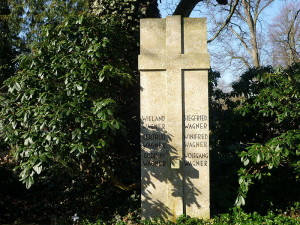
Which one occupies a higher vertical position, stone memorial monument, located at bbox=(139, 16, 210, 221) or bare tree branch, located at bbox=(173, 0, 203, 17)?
bare tree branch, located at bbox=(173, 0, 203, 17)

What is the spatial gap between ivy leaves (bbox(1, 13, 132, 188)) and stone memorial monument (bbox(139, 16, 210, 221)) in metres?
Answer: 0.49

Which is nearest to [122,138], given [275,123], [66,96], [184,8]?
[66,96]

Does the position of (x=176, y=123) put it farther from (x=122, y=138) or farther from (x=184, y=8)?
(x=184, y=8)

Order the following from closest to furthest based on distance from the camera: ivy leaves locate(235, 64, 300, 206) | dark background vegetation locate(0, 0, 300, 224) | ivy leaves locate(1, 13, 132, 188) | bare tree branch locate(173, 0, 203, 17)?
ivy leaves locate(1, 13, 132, 188) < ivy leaves locate(235, 64, 300, 206) < dark background vegetation locate(0, 0, 300, 224) < bare tree branch locate(173, 0, 203, 17)

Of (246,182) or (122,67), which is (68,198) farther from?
(246,182)

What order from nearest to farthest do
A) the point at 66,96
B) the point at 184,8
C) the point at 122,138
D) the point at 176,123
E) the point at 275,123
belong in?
the point at 66,96, the point at 176,123, the point at 275,123, the point at 122,138, the point at 184,8

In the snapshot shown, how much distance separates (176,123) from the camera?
5070 mm

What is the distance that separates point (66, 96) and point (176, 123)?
1610mm

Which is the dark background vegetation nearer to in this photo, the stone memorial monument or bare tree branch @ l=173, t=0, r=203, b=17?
the stone memorial monument

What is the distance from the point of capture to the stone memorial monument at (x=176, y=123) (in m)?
5.04

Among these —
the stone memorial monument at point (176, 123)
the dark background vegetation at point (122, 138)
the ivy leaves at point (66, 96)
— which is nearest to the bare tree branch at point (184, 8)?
the dark background vegetation at point (122, 138)

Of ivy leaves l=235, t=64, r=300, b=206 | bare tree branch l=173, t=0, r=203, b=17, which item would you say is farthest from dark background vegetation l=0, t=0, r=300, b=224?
bare tree branch l=173, t=0, r=203, b=17

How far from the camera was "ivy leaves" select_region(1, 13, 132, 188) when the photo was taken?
4477mm

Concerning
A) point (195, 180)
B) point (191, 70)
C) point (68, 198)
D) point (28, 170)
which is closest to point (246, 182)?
point (195, 180)
